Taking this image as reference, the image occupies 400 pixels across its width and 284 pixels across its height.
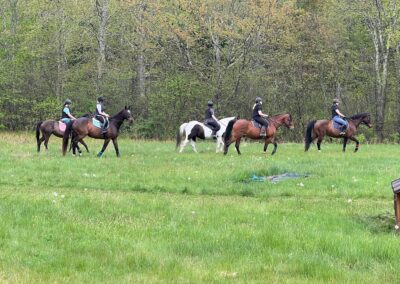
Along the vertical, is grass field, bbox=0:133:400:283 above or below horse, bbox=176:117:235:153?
below

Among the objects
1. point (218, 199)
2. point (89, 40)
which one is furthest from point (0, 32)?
point (218, 199)

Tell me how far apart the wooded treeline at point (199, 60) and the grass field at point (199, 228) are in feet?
71.9

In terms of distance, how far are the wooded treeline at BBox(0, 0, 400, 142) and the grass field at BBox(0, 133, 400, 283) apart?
2192 centimetres

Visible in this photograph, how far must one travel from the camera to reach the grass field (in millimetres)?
6645

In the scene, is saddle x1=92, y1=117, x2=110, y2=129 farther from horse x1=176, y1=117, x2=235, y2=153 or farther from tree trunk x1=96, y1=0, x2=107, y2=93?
tree trunk x1=96, y1=0, x2=107, y2=93

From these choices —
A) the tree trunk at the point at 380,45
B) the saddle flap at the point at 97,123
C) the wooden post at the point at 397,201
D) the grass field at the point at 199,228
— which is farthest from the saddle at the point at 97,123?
the tree trunk at the point at 380,45

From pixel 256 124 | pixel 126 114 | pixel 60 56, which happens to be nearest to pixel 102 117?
pixel 126 114

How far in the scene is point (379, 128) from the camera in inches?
1447

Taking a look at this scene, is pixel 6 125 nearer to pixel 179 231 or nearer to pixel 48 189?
pixel 48 189

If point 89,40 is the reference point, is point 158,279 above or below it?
below

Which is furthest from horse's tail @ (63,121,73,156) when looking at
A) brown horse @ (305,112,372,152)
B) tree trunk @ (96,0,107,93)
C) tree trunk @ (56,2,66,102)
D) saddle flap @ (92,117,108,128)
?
tree trunk @ (56,2,66,102)

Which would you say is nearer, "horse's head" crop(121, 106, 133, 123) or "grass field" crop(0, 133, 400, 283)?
"grass field" crop(0, 133, 400, 283)

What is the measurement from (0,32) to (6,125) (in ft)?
22.5

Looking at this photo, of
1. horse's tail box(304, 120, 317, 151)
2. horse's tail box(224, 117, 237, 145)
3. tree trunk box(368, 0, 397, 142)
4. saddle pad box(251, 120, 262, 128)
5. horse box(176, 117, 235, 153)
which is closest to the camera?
horse's tail box(224, 117, 237, 145)
